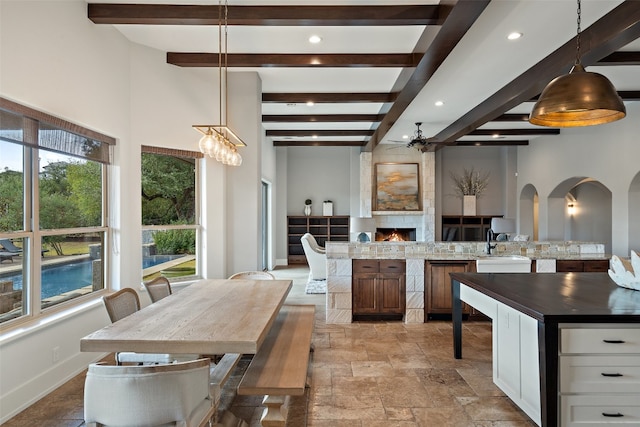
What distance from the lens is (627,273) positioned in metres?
2.78

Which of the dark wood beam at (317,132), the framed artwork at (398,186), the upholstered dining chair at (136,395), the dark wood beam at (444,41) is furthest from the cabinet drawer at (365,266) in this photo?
the framed artwork at (398,186)

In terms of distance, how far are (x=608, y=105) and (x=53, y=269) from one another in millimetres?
4268

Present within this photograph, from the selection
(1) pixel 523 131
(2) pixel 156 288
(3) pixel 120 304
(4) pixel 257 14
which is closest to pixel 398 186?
(1) pixel 523 131

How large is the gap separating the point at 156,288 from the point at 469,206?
9.11 metres

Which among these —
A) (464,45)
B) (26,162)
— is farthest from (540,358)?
(26,162)

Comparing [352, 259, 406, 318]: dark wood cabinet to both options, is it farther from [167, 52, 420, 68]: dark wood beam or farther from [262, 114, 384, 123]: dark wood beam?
[262, 114, 384, 123]: dark wood beam

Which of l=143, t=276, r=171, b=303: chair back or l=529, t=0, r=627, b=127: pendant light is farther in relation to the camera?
l=143, t=276, r=171, b=303: chair back

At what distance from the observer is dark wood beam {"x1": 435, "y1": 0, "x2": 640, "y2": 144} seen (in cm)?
319

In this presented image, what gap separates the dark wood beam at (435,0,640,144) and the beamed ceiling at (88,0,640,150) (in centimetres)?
1

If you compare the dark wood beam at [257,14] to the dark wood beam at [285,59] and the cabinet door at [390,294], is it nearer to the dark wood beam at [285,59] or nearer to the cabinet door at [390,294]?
the dark wood beam at [285,59]

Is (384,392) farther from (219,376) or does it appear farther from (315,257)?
(315,257)

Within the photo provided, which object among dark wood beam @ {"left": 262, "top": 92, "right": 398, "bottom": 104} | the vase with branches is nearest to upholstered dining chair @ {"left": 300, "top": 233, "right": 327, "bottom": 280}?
dark wood beam @ {"left": 262, "top": 92, "right": 398, "bottom": 104}

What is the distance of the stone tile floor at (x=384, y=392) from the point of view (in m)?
2.65

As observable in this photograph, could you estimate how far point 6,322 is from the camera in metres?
2.87
